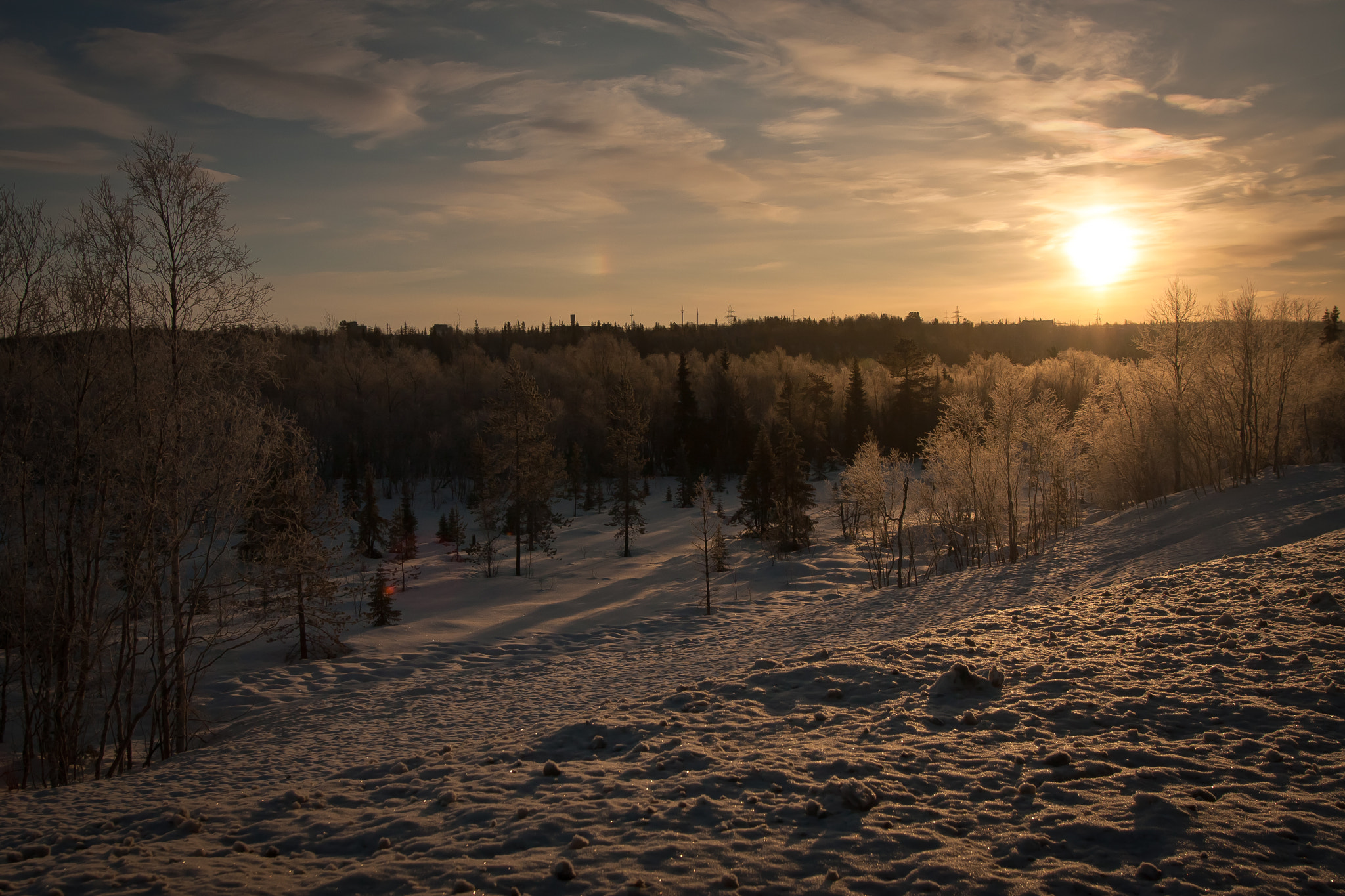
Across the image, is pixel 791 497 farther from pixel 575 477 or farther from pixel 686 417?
pixel 686 417

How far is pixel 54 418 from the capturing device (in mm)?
11953

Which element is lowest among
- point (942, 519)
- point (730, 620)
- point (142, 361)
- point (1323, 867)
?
point (730, 620)

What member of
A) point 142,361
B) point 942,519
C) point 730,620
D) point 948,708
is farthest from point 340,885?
point 942,519

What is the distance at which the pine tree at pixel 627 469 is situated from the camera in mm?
42438

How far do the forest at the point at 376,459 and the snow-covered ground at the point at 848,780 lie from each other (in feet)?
13.7

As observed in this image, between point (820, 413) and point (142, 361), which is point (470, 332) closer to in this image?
point (820, 413)

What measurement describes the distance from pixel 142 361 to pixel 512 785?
36.8 ft

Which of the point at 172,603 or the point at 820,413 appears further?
the point at 820,413

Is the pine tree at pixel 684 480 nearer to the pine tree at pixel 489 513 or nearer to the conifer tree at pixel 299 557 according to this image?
the pine tree at pixel 489 513

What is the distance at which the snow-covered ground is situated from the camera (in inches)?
161

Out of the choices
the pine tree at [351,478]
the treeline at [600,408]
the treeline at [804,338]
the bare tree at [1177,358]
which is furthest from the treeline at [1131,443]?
Answer: the treeline at [804,338]

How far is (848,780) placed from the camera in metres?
5.08

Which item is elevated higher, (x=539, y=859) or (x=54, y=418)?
(x=54, y=418)

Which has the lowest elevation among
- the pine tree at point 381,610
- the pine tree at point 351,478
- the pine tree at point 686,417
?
the pine tree at point 381,610
